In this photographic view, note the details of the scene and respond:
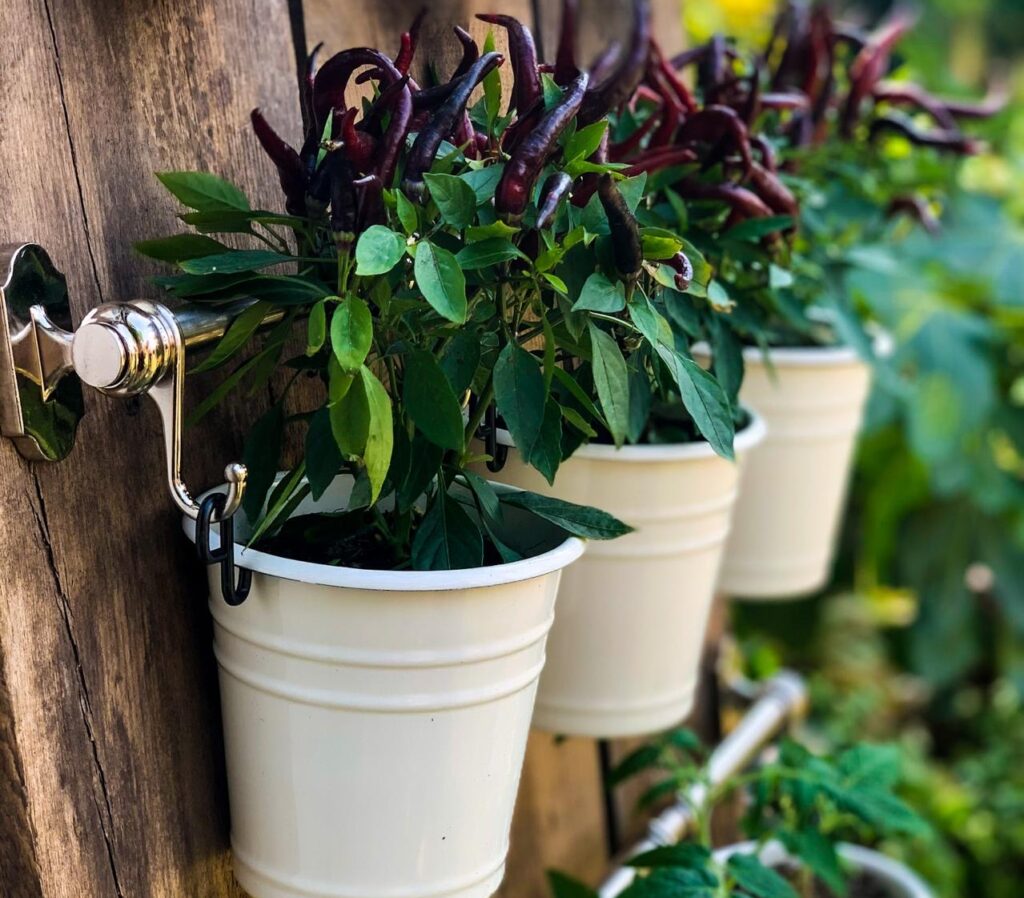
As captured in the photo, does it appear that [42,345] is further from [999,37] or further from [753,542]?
[999,37]

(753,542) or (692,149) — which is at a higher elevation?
(692,149)

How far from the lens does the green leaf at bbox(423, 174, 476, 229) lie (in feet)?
1.81

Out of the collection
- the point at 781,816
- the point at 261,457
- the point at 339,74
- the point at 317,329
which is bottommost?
the point at 781,816

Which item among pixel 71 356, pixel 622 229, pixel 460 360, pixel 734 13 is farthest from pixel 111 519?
pixel 734 13

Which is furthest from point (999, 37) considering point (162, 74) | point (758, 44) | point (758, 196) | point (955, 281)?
point (162, 74)

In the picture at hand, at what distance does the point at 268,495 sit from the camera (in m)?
0.70

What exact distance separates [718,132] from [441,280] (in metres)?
0.36

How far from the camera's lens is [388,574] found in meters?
0.58

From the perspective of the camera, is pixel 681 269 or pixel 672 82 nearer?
pixel 681 269

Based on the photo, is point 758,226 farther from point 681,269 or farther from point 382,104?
point 382,104

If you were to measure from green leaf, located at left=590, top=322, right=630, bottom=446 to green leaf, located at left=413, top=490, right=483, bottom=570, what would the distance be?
4.0 inches

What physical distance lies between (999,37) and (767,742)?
385 centimetres

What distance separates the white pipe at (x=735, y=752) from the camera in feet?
3.90

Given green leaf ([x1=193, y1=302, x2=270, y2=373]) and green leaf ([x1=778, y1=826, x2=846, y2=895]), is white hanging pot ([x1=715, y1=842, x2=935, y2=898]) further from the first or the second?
green leaf ([x1=193, y1=302, x2=270, y2=373])
